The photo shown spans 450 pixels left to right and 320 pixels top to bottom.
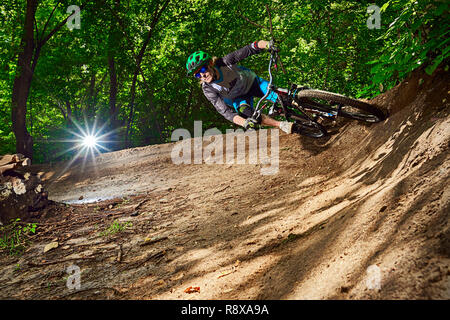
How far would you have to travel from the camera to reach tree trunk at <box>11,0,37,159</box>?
12469mm

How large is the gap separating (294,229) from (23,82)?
1473 cm

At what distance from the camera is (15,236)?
16.9 feet

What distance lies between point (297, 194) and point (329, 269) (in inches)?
104

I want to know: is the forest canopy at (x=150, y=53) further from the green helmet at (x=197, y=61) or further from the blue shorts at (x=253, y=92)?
the green helmet at (x=197, y=61)

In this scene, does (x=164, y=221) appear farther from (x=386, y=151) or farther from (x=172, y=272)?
(x=386, y=151)

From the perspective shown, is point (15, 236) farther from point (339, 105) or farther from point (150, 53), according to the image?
point (150, 53)

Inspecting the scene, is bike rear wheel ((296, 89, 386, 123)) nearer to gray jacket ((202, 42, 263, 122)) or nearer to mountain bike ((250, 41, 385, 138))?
mountain bike ((250, 41, 385, 138))

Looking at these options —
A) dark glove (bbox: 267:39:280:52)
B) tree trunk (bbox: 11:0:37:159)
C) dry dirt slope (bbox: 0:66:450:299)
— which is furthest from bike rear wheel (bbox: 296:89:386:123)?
tree trunk (bbox: 11:0:37:159)

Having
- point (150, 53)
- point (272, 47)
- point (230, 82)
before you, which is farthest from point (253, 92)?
point (150, 53)

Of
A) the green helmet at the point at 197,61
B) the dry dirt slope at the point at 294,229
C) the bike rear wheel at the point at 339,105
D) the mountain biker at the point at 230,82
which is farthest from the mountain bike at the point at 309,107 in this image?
the green helmet at the point at 197,61

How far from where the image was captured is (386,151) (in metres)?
4.11

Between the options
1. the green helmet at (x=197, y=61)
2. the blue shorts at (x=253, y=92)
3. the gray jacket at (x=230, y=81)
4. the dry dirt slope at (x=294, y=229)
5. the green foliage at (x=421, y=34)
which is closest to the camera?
the dry dirt slope at (x=294, y=229)

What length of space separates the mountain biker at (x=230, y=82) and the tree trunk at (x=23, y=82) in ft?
36.8

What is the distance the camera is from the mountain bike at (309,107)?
469 centimetres
